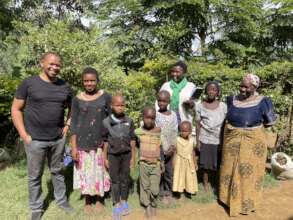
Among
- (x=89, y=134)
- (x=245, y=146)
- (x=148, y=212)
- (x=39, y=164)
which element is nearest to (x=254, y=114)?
(x=245, y=146)

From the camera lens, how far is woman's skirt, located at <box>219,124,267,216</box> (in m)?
4.66

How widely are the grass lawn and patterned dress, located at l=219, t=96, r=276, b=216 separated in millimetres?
536

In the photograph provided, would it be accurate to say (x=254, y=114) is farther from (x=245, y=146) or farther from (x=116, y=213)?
(x=116, y=213)

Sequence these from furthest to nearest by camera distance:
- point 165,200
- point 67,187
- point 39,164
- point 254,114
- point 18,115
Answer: point 67,187
point 165,200
point 254,114
point 39,164
point 18,115

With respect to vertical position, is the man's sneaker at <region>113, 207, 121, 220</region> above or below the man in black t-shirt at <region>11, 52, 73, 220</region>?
below

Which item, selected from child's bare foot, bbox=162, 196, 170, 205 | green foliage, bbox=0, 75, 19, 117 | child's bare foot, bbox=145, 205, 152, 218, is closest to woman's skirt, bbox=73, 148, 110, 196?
child's bare foot, bbox=145, 205, 152, 218

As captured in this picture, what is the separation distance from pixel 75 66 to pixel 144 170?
10.3 feet

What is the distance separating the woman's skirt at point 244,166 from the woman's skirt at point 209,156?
25cm

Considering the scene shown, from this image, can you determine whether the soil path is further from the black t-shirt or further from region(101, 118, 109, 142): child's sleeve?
the black t-shirt

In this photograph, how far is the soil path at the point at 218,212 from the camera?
4762 millimetres

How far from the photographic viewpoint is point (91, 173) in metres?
4.57

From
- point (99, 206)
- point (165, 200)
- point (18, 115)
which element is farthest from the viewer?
point (165, 200)

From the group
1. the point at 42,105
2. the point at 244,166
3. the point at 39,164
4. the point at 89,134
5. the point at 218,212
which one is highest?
the point at 42,105

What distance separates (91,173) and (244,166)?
1927 millimetres
